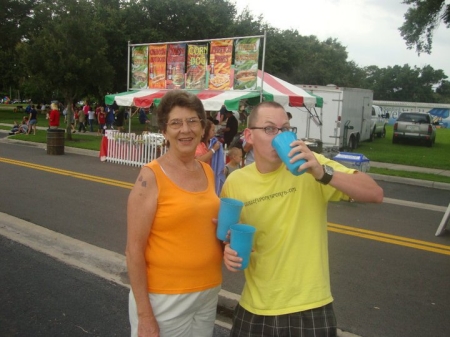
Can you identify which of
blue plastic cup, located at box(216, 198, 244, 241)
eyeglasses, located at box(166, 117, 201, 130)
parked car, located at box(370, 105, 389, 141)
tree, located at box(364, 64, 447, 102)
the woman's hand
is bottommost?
the woman's hand

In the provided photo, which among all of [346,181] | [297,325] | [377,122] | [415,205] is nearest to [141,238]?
[297,325]

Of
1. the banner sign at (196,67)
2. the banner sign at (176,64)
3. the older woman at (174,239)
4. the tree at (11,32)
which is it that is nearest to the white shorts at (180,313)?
the older woman at (174,239)

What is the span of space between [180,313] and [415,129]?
2413 centimetres

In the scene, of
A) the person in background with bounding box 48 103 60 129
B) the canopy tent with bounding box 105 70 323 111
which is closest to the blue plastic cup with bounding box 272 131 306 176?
the canopy tent with bounding box 105 70 323 111

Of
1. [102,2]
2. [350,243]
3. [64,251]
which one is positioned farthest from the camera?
[102,2]

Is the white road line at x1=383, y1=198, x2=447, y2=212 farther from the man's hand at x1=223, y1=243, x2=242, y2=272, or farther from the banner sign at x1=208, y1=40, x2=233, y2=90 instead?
the man's hand at x1=223, y1=243, x2=242, y2=272

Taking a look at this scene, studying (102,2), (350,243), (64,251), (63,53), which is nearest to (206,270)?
(64,251)

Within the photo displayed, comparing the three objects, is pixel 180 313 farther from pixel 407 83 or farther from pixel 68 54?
pixel 407 83

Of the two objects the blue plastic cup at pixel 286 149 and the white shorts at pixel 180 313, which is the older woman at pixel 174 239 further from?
the blue plastic cup at pixel 286 149

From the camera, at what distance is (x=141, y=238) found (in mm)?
2068

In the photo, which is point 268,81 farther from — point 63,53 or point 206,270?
point 206,270

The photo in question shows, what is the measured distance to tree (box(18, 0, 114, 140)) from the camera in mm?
19219

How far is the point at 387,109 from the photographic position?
57.8 m

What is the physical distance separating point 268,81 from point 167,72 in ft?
11.9
